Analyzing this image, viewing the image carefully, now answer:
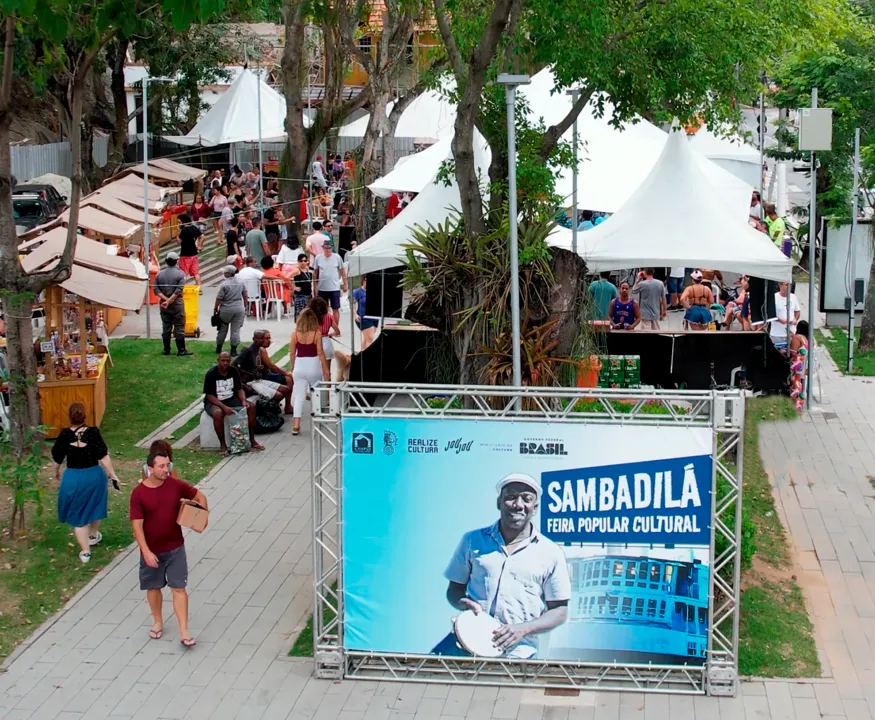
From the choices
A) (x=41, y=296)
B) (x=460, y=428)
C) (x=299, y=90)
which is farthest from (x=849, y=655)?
(x=299, y=90)

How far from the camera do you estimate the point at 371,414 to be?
8.29 meters

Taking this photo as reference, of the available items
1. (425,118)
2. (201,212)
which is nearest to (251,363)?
(425,118)

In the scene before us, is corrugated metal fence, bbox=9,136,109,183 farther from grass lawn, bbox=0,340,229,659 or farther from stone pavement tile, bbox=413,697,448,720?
stone pavement tile, bbox=413,697,448,720

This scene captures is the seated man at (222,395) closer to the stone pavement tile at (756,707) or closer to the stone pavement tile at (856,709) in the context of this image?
the stone pavement tile at (756,707)

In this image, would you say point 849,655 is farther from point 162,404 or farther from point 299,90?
point 299,90

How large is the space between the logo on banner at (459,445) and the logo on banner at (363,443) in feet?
1.71

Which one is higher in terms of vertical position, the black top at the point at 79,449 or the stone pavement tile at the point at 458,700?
the black top at the point at 79,449

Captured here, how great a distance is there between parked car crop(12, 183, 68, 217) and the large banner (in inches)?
873

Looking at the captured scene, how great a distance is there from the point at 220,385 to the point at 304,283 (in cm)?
829

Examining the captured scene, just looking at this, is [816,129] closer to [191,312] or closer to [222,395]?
[222,395]

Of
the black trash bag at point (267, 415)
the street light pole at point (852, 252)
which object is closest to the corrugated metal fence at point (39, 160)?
the black trash bag at point (267, 415)

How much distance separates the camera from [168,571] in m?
9.04

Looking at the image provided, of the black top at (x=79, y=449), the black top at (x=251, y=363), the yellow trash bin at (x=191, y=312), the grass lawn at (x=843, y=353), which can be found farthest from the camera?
the yellow trash bin at (x=191, y=312)

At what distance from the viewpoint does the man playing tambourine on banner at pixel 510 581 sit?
8.18 metres
